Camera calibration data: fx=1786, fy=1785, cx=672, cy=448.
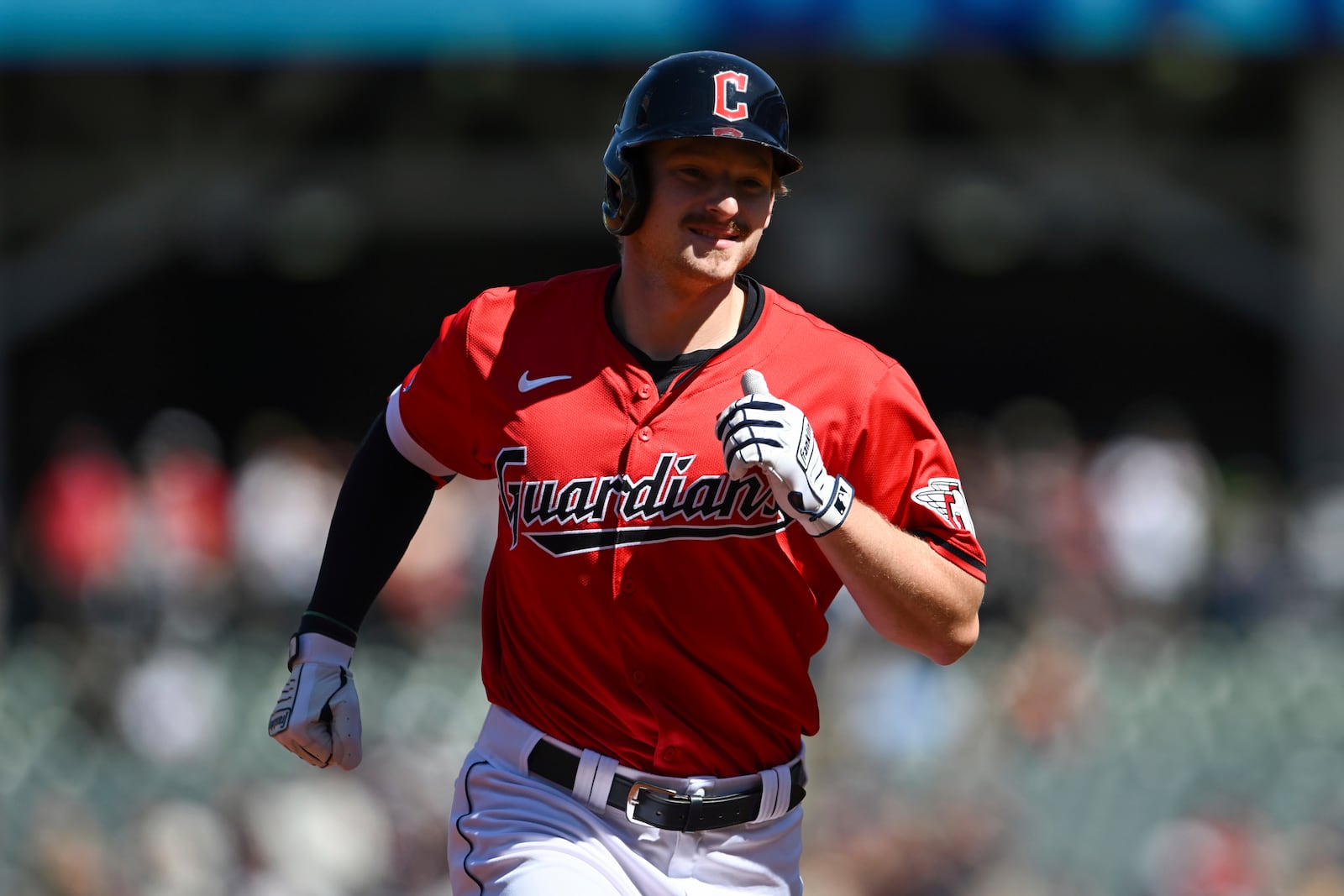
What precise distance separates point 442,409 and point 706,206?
0.65m

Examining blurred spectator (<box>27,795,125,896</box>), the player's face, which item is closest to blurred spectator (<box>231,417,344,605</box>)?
blurred spectator (<box>27,795,125,896</box>)

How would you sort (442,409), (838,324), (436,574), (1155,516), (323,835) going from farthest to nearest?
(838,324) → (1155,516) → (436,574) → (323,835) → (442,409)

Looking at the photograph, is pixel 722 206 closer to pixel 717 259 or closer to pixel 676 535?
pixel 717 259

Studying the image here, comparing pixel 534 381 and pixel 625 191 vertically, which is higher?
pixel 625 191

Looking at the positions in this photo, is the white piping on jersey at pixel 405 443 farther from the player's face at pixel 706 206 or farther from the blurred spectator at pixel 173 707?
the blurred spectator at pixel 173 707

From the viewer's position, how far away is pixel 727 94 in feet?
10.2

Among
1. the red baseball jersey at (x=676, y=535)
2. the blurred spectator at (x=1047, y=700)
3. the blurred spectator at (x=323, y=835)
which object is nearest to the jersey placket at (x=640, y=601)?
the red baseball jersey at (x=676, y=535)

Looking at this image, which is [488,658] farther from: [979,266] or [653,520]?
[979,266]

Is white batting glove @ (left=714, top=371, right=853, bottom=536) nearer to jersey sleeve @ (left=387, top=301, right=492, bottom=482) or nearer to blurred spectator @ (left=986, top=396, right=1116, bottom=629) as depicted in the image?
jersey sleeve @ (left=387, top=301, right=492, bottom=482)

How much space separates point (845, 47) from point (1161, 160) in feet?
11.9

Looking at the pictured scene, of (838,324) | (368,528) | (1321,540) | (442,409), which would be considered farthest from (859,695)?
(838,324)

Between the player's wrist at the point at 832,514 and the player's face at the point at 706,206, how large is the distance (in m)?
0.47

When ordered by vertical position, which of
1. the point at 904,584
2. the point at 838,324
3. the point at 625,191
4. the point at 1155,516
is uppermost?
the point at 838,324

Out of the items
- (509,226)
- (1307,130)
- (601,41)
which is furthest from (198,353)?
(1307,130)
